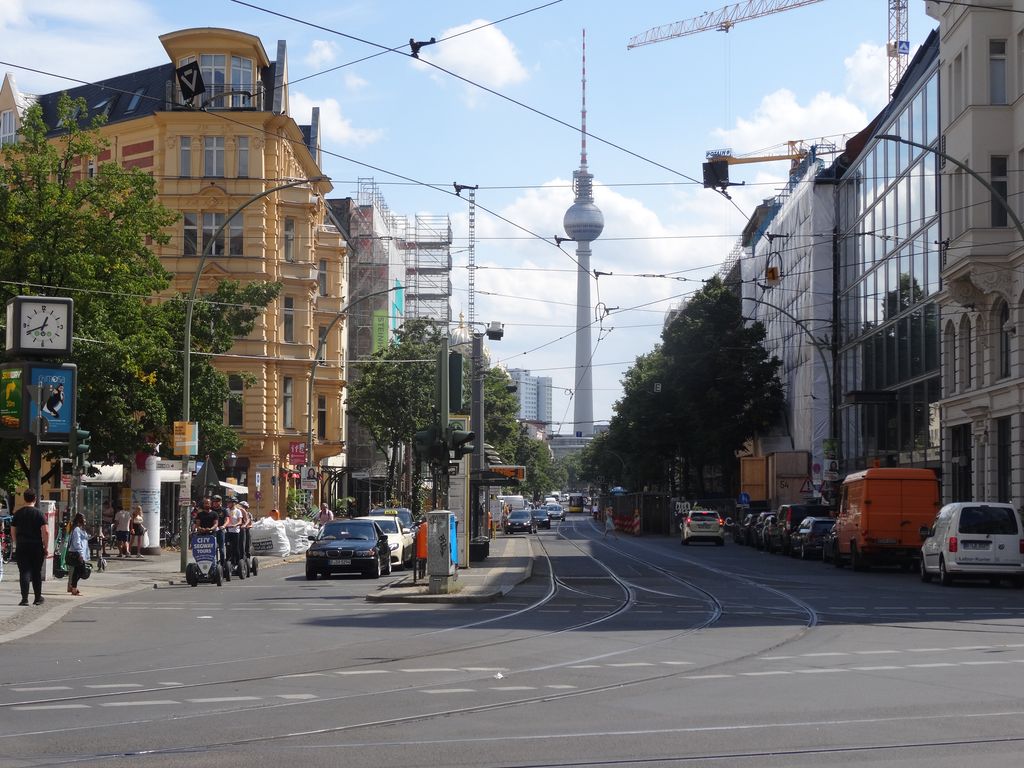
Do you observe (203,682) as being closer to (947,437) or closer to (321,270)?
(947,437)

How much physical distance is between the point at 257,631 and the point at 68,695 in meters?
6.94

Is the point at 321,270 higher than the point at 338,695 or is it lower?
higher

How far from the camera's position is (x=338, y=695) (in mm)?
12289

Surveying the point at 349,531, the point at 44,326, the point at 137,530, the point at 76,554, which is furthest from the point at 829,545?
the point at 44,326

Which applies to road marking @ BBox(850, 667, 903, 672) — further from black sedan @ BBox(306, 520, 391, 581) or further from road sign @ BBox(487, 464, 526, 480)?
road sign @ BBox(487, 464, 526, 480)

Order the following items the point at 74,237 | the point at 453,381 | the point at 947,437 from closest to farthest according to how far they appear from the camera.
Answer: the point at 453,381, the point at 74,237, the point at 947,437

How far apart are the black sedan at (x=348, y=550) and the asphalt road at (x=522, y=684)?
8244 mm

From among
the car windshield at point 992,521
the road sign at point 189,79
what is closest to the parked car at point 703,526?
the road sign at point 189,79

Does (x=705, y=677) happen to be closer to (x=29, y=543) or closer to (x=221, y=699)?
(x=221, y=699)

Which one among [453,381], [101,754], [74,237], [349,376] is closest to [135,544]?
[74,237]

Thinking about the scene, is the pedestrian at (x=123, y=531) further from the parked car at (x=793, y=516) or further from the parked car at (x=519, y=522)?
the parked car at (x=519, y=522)

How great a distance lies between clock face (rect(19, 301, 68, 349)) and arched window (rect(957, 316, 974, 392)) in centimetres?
2885

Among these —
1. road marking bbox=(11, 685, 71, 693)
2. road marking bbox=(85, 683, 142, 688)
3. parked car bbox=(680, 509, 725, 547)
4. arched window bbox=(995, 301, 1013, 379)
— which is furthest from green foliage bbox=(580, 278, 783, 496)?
road marking bbox=(11, 685, 71, 693)

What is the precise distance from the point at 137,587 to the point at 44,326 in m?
5.68
